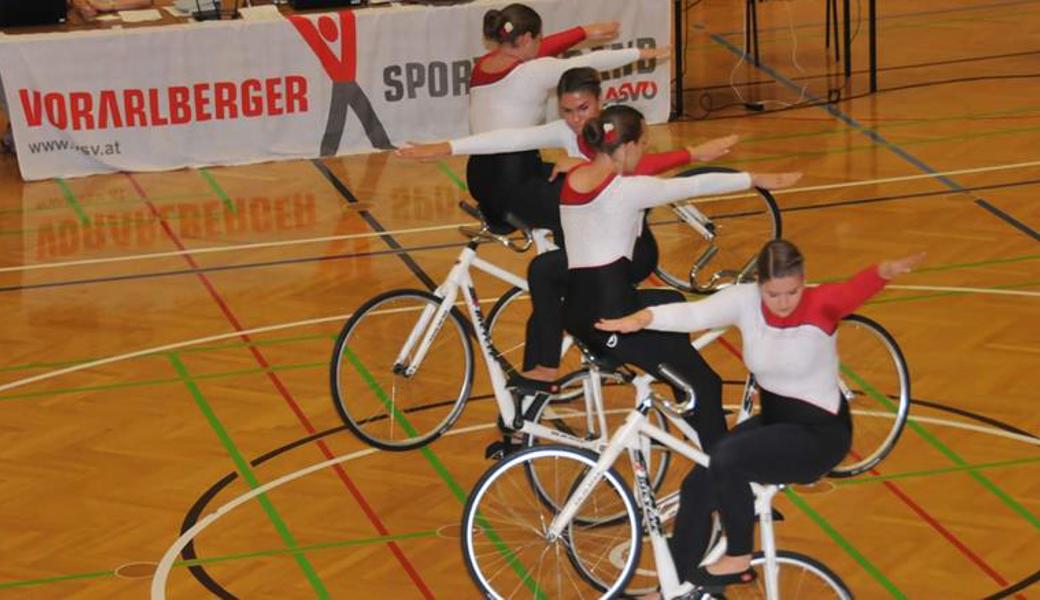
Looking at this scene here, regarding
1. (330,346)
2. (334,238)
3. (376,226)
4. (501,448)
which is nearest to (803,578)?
(501,448)

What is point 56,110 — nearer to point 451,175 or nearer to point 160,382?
point 451,175

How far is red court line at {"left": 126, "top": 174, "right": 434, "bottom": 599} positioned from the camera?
7.44m

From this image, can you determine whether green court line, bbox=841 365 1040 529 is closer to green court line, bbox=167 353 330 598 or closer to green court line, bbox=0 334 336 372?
green court line, bbox=167 353 330 598

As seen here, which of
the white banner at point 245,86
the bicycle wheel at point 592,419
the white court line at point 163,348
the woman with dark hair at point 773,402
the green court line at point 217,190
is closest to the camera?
the woman with dark hair at point 773,402

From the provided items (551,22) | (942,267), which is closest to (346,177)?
(551,22)

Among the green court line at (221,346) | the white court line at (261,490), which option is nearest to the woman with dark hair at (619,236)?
the white court line at (261,490)

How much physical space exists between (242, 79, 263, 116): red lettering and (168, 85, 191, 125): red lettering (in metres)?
0.41

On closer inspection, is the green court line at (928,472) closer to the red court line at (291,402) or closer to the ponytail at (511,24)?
the red court line at (291,402)

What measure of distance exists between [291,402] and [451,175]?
4257 mm

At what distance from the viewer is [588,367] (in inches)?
288

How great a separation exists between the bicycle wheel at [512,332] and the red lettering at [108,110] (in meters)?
4.69

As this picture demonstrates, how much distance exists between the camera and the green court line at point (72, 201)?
40.4 feet

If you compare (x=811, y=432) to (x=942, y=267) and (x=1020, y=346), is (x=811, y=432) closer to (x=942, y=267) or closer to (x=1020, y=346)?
(x=1020, y=346)

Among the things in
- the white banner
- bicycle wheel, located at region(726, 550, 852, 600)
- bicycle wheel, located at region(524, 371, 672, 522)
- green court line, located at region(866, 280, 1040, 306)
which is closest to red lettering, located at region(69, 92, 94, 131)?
the white banner
